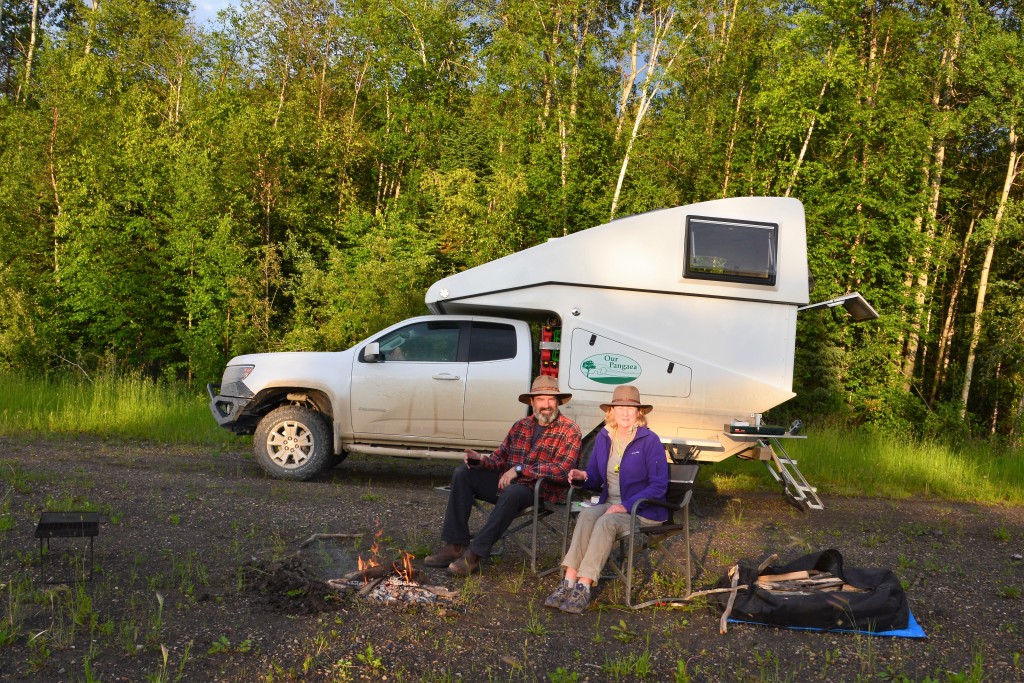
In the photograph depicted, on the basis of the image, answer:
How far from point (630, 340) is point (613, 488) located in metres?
3.16

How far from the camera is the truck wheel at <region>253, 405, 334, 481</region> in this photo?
10062 millimetres

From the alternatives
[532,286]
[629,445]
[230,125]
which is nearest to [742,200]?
[532,286]

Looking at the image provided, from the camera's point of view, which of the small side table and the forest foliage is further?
the forest foliage

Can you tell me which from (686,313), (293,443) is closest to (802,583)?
(686,313)

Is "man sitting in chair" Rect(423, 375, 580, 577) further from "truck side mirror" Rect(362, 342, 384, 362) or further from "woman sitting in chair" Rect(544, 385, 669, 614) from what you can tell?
"truck side mirror" Rect(362, 342, 384, 362)

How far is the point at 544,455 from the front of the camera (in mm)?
6832

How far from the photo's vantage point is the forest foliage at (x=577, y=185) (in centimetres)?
1856

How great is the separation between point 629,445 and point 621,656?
168 centimetres

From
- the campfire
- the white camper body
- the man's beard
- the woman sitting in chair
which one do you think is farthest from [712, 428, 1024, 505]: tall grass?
the campfire

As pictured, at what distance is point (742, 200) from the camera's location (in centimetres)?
954

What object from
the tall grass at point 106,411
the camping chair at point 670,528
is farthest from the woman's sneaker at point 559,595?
the tall grass at point 106,411

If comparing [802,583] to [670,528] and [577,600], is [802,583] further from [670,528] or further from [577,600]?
[577,600]

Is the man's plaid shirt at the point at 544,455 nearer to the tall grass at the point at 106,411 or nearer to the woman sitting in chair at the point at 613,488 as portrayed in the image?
the woman sitting in chair at the point at 613,488

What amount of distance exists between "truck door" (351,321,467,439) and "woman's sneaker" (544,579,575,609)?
13.7 feet
